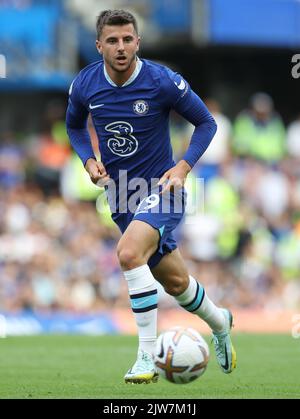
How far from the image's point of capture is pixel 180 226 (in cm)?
1784

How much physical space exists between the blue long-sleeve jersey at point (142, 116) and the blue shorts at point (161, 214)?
0.71 ft

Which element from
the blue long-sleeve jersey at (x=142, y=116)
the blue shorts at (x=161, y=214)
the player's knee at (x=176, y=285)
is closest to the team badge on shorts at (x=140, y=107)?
the blue long-sleeve jersey at (x=142, y=116)

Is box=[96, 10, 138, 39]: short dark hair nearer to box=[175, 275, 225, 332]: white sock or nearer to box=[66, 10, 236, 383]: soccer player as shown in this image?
box=[66, 10, 236, 383]: soccer player

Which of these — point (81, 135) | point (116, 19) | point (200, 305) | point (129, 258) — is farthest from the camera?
point (81, 135)

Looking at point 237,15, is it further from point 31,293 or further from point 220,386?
point 220,386

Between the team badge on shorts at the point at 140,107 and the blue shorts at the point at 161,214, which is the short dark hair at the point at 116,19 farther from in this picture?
the blue shorts at the point at 161,214

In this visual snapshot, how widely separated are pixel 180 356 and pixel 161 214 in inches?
46.9

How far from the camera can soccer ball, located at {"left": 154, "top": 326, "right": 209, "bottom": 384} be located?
7395 mm

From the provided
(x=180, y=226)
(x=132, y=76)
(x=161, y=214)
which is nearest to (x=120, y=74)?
(x=132, y=76)

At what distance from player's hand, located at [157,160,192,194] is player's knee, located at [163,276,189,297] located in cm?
74

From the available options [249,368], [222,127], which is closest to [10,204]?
[222,127]

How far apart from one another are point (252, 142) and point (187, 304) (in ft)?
38.8

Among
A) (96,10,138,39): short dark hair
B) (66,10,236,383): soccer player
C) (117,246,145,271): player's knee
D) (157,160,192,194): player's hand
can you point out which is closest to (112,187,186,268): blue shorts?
(66,10,236,383): soccer player

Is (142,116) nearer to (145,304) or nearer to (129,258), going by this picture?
(129,258)
